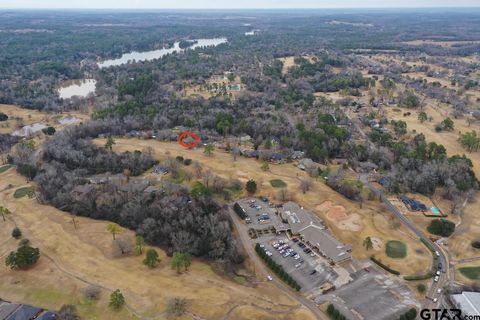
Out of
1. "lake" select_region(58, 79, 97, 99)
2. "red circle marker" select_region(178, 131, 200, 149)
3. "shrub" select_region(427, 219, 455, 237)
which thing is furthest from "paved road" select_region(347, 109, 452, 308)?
"lake" select_region(58, 79, 97, 99)

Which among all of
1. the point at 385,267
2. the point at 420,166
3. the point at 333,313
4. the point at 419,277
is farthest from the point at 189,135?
the point at 419,277

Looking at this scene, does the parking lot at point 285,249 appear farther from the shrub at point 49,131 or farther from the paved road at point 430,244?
the shrub at point 49,131

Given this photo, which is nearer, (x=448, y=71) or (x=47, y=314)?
(x=47, y=314)

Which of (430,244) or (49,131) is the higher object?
(49,131)

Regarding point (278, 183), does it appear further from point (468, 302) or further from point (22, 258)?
point (22, 258)

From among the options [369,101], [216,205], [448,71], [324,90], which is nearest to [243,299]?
[216,205]

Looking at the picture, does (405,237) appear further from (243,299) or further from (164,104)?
(164,104)
